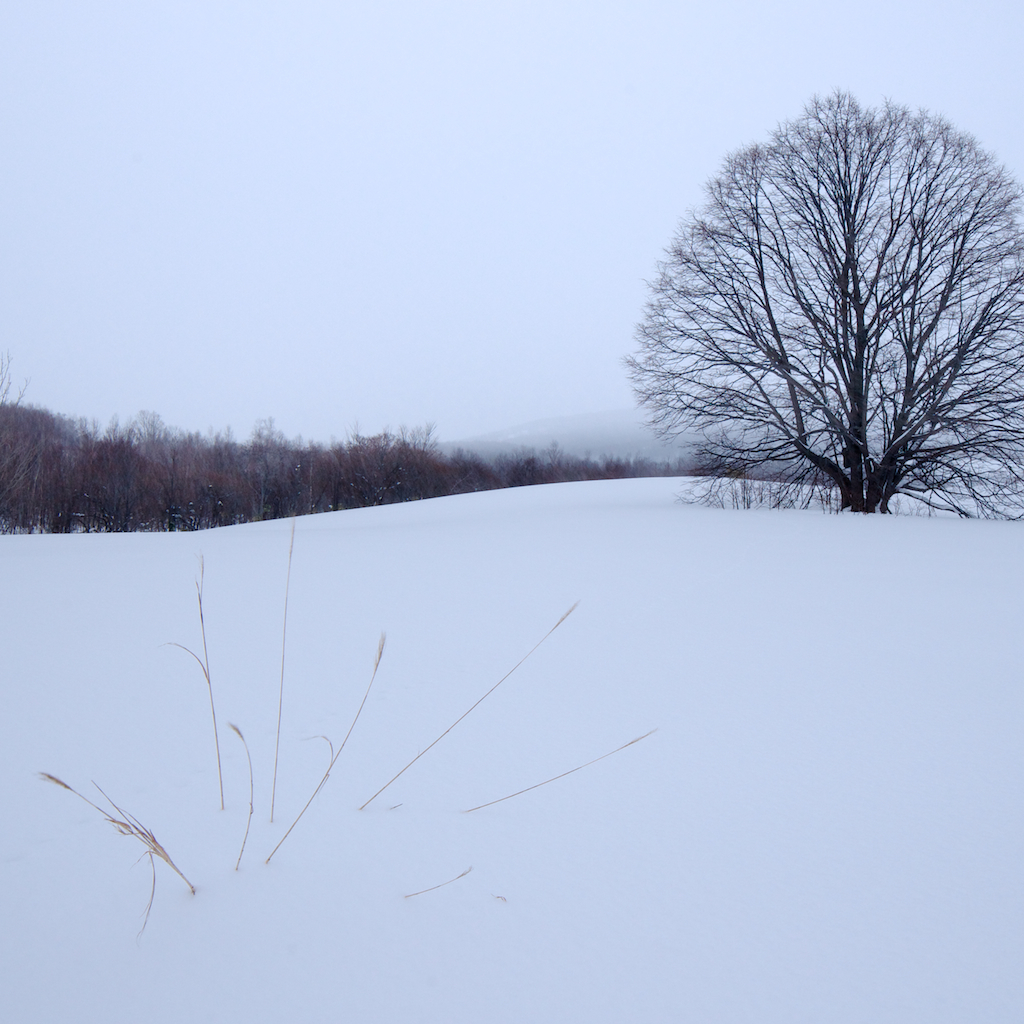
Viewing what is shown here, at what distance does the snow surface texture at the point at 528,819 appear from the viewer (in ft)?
3.43

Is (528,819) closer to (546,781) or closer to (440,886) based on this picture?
(546,781)

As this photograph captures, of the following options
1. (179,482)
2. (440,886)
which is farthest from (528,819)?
(179,482)

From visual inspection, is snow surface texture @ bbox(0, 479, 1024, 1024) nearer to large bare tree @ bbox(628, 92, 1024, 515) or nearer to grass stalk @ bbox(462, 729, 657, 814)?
grass stalk @ bbox(462, 729, 657, 814)

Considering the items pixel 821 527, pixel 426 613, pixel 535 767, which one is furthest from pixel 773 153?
pixel 535 767

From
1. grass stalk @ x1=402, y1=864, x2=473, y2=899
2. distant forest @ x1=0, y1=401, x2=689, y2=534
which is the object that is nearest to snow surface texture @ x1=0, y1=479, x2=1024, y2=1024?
grass stalk @ x1=402, y1=864, x2=473, y2=899

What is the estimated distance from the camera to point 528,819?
149 cm

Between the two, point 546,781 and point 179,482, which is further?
point 179,482

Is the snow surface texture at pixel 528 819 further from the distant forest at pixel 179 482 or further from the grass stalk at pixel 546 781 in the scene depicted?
the distant forest at pixel 179 482

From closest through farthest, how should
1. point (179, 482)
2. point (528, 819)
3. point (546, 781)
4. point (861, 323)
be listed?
point (528, 819) < point (546, 781) < point (861, 323) < point (179, 482)

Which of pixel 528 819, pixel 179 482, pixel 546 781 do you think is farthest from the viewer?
pixel 179 482

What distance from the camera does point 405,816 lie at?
149cm

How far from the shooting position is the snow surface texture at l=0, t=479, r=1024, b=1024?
3.43 ft

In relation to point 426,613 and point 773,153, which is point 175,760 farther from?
point 773,153

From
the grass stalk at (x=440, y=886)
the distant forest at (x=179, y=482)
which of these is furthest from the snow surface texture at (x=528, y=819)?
the distant forest at (x=179, y=482)
